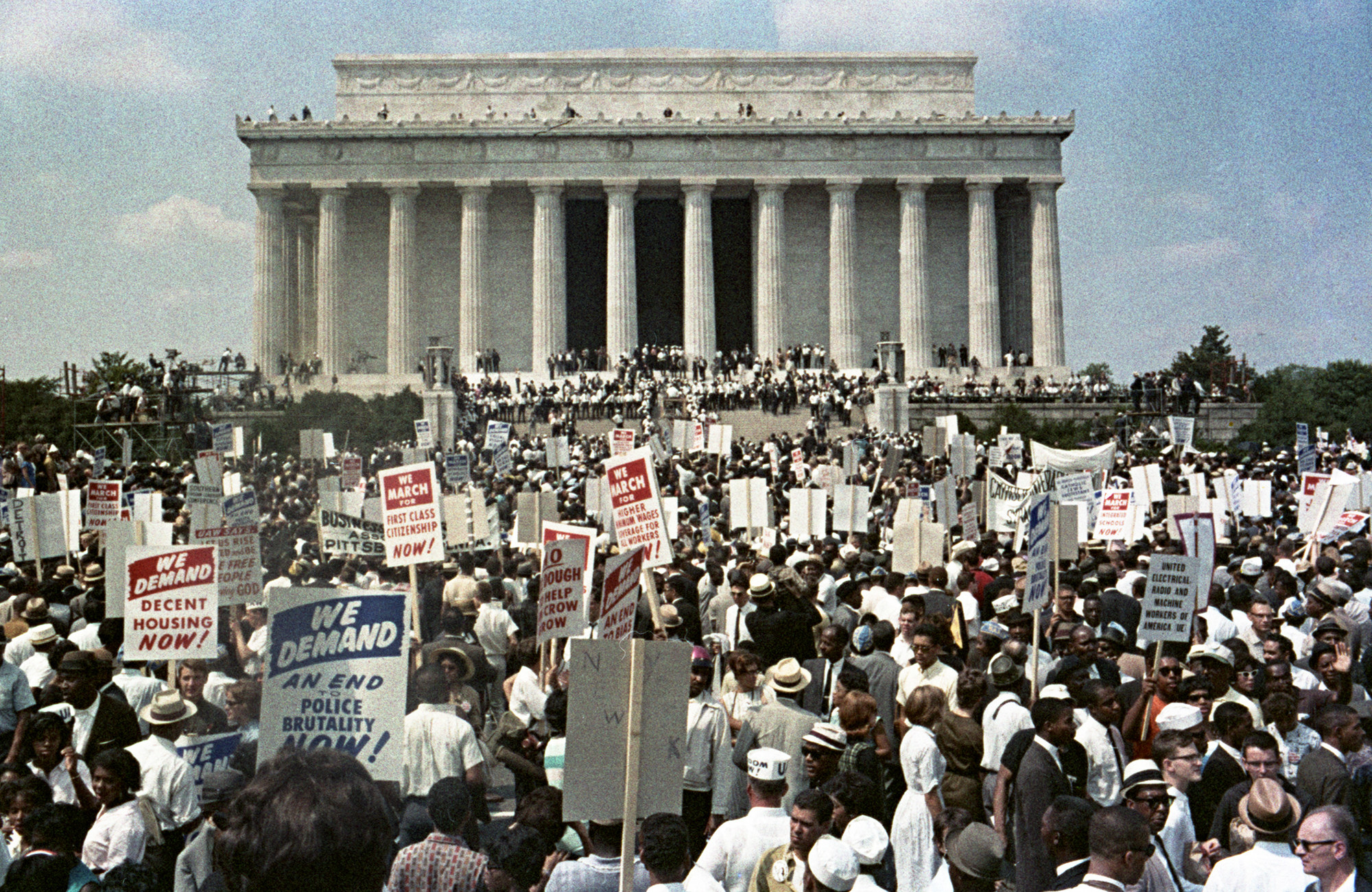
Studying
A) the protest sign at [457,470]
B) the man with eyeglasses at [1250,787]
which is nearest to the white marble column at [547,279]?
the protest sign at [457,470]

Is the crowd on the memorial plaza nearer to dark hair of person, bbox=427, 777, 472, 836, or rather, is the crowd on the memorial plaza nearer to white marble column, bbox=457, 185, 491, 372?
dark hair of person, bbox=427, 777, 472, 836

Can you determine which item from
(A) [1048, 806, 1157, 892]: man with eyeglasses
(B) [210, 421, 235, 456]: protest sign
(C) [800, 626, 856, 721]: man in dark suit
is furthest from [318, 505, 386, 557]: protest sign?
(A) [1048, 806, 1157, 892]: man with eyeglasses

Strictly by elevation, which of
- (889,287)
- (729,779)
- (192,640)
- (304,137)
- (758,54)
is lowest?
(729,779)

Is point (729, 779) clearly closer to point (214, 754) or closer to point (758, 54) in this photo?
point (214, 754)

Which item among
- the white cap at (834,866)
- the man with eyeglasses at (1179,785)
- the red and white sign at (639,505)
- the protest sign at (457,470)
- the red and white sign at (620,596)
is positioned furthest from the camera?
the protest sign at (457,470)

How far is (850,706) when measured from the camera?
8.84 m

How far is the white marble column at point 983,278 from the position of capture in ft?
239

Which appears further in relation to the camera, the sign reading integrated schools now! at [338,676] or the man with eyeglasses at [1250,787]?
the man with eyeglasses at [1250,787]

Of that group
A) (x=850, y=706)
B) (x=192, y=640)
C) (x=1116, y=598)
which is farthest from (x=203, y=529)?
(x=1116, y=598)

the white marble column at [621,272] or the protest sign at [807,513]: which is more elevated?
the white marble column at [621,272]

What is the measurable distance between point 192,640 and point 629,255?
63218mm

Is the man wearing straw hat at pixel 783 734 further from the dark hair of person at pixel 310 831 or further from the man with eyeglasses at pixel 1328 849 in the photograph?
the dark hair of person at pixel 310 831

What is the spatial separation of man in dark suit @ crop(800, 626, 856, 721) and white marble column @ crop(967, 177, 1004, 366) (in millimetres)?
63261

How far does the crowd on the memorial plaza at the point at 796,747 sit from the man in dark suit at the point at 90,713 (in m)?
0.02
